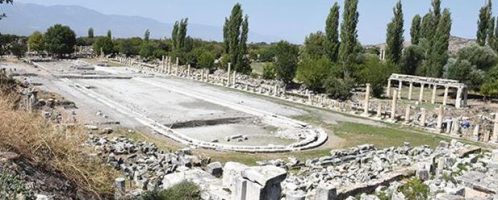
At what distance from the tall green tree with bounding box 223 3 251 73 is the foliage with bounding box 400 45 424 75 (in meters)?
18.1

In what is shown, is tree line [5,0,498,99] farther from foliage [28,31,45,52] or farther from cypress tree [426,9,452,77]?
foliage [28,31,45,52]

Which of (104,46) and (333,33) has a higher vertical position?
(333,33)

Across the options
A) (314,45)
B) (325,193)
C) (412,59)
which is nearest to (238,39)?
(314,45)

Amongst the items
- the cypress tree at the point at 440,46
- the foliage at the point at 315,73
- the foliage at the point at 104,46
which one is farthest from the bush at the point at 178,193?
the foliage at the point at 104,46

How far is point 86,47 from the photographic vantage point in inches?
3829

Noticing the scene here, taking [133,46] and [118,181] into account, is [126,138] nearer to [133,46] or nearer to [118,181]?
[118,181]

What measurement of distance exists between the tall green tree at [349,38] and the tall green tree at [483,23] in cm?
1883

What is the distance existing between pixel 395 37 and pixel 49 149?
164 ft

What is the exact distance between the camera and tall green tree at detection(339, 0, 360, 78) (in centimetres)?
4716

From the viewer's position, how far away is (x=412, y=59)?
54.3m

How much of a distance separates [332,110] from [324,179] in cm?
1939

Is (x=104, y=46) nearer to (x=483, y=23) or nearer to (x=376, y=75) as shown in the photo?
(x=376, y=75)

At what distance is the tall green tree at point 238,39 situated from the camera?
55866mm

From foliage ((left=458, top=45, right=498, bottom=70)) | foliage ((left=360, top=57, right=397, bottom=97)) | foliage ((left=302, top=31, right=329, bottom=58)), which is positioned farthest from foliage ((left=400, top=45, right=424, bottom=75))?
foliage ((left=302, top=31, right=329, bottom=58))
